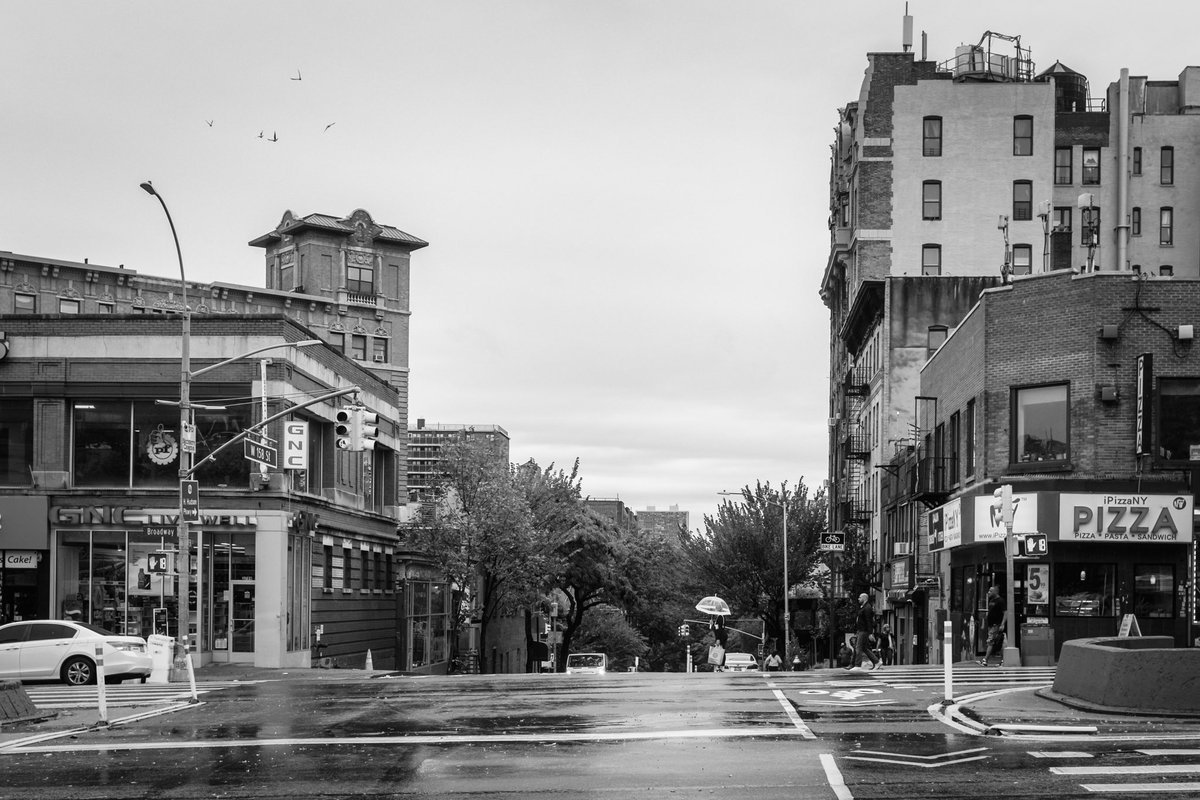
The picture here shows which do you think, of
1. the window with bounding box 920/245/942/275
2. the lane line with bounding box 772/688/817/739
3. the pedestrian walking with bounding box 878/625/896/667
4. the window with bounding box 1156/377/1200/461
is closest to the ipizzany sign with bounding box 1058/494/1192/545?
the window with bounding box 1156/377/1200/461

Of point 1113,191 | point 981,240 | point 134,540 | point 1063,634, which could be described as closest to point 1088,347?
point 1063,634

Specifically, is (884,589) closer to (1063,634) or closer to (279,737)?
(1063,634)

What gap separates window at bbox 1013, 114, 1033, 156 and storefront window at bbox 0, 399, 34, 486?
158 ft

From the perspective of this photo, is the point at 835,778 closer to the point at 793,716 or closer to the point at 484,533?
the point at 793,716

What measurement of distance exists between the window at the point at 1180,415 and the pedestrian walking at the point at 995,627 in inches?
224

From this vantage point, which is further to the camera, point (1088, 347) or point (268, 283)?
point (268, 283)

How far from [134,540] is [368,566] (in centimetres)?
1467

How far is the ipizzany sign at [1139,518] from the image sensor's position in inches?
1426

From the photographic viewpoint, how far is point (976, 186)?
7288cm

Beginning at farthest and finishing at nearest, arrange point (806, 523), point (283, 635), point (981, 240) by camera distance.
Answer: point (806, 523), point (981, 240), point (283, 635)

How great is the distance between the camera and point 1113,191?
7625 centimetres

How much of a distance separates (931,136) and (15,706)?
192 feet

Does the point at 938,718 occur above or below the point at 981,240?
below

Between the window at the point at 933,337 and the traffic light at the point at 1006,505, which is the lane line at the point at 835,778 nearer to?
the traffic light at the point at 1006,505
